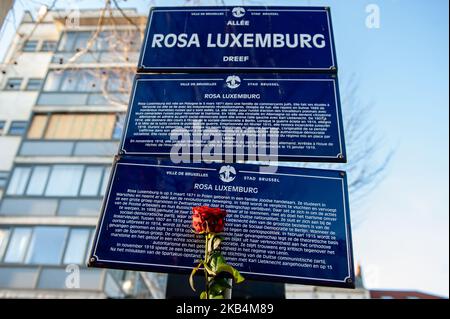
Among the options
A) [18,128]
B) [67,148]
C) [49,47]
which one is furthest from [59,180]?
[49,47]

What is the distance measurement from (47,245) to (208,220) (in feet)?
53.5

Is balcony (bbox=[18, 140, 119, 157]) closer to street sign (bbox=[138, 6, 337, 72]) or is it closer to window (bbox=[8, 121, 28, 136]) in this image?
window (bbox=[8, 121, 28, 136])

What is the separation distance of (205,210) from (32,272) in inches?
632

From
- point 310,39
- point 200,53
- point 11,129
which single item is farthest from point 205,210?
point 11,129

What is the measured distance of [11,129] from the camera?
20266mm

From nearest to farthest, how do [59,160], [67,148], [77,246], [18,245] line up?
[77,246]
[18,245]
[59,160]
[67,148]

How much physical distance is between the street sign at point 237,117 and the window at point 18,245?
628 inches

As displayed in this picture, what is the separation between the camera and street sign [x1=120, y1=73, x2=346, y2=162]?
2914 millimetres

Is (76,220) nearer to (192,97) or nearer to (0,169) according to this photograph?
(0,169)

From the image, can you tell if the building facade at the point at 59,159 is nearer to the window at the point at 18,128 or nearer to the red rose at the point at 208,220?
the window at the point at 18,128

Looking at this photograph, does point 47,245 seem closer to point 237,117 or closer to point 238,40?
point 238,40

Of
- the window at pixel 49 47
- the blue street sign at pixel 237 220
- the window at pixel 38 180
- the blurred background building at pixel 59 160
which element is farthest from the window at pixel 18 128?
the blue street sign at pixel 237 220

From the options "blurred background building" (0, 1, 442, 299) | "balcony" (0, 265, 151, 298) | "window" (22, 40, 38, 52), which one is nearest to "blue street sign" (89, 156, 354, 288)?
"blurred background building" (0, 1, 442, 299)

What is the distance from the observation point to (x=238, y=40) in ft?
11.7
